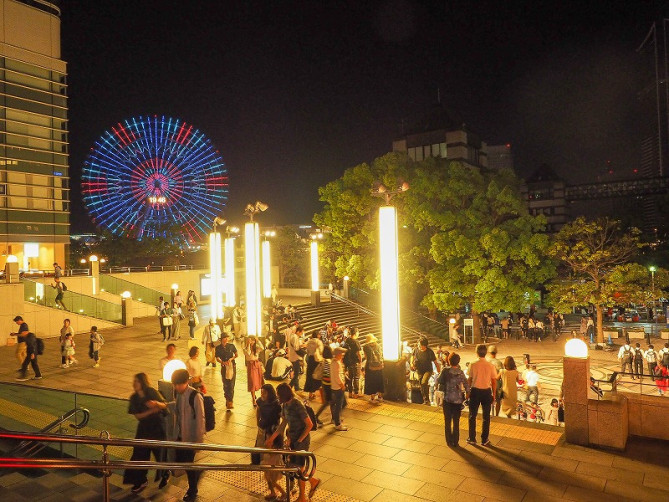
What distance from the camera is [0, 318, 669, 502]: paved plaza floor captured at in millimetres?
6035

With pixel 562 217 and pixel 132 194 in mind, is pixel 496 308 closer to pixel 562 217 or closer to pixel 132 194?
pixel 132 194

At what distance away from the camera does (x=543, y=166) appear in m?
67.6

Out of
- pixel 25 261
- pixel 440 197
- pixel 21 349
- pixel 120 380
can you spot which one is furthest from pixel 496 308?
pixel 25 261

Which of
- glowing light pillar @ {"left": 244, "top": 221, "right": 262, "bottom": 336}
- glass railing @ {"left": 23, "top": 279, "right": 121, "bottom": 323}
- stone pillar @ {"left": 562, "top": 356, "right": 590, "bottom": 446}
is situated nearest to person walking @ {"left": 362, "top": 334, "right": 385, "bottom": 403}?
stone pillar @ {"left": 562, "top": 356, "right": 590, "bottom": 446}

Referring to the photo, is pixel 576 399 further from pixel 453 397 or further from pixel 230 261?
pixel 230 261

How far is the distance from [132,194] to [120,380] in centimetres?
2628

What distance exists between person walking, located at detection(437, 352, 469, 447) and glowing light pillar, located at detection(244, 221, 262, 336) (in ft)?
31.0

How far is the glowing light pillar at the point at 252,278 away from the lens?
631 inches

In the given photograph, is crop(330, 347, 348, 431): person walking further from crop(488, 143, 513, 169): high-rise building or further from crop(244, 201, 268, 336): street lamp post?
crop(488, 143, 513, 169): high-rise building

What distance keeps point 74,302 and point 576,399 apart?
800 inches

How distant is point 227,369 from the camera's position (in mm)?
9875

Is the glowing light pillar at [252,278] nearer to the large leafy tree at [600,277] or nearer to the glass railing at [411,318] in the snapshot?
the glass railing at [411,318]

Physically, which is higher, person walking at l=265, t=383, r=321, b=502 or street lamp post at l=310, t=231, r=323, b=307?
street lamp post at l=310, t=231, r=323, b=307

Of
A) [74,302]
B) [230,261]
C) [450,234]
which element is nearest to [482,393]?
[230,261]
